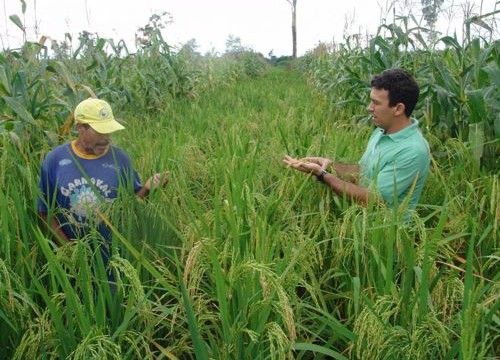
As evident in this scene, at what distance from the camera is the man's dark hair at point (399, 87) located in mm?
2512

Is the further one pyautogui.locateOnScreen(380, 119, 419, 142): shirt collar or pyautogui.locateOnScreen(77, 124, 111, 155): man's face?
pyautogui.locateOnScreen(380, 119, 419, 142): shirt collar

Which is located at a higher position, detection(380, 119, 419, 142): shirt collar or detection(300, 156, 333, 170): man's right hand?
detection(380, 119, 419, 142): shirt collar

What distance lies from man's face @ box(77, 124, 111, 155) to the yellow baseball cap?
35mm

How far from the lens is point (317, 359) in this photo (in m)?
1.56

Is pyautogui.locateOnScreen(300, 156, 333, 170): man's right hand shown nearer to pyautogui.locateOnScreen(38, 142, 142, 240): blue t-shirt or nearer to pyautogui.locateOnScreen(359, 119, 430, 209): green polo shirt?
pyautogui.locateOnScreen(359, 119, 430, 209): green polo shirt

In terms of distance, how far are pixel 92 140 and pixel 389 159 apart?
1.50 m

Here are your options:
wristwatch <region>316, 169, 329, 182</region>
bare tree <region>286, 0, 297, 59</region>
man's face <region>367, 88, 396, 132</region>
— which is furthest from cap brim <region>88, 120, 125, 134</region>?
bare tree <region>286, 0, 297, 59</region>

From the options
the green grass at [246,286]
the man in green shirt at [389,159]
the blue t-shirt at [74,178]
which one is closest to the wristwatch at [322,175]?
the man in green shirt at [389,159]

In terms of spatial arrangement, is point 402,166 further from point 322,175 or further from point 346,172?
point 322,175

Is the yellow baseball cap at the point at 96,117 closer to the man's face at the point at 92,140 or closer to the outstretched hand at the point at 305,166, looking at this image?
the man's face at the point at 92,140

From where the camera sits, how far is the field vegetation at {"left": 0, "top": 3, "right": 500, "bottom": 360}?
1.37 m

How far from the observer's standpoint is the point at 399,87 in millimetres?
2506

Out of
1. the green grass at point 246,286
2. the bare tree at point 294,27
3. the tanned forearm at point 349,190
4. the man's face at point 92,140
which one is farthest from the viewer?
the bare tree at point 294,27

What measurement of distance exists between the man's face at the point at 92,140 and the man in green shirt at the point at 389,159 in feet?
3.05
